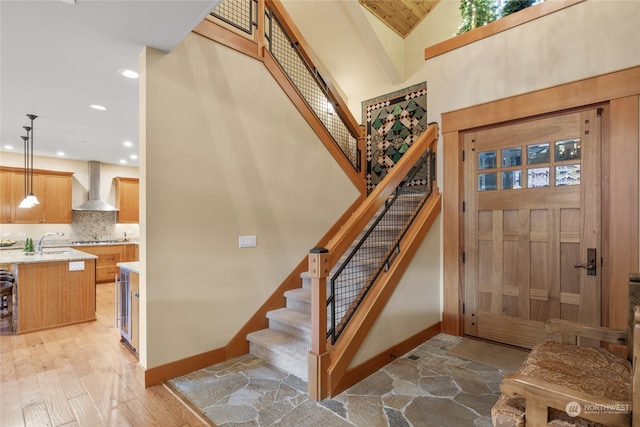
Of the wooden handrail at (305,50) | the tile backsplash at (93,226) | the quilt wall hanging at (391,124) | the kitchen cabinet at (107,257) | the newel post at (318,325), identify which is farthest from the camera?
the tile backsplash at (93,226)

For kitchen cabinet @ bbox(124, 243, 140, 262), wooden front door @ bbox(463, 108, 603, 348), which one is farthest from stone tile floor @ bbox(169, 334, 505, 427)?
kitchen cabinet @ bbox(124, 243, 140, 262)

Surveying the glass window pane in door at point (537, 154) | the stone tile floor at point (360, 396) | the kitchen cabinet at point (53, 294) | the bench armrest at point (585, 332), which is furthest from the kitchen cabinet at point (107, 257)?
the glass window pane in door at point (537, 154)

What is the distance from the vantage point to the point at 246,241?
3191 mm

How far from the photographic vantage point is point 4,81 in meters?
3.09

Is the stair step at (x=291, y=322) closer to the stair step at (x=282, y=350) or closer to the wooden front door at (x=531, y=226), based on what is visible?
the stair step at (x=282, y=350)

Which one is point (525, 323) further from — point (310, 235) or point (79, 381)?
point (79, 381)

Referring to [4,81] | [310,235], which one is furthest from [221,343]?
[4,81]

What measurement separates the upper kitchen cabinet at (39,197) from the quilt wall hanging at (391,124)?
22.1 feet

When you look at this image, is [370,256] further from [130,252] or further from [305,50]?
[130,252]

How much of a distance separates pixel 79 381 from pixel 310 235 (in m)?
2.58

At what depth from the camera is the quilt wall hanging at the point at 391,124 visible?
5.03 meters

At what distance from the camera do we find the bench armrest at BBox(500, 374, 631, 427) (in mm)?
1188

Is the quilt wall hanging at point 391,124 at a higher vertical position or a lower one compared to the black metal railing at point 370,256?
higher

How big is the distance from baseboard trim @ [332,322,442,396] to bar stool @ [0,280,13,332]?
4.58 meters
